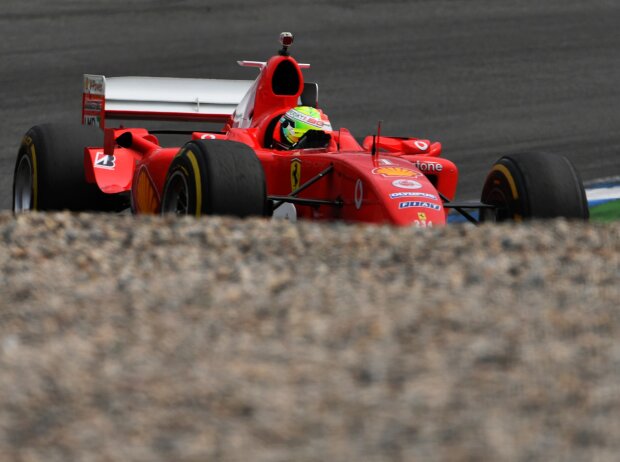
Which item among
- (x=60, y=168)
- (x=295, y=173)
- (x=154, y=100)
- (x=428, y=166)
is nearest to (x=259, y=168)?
(x=295, y=173)

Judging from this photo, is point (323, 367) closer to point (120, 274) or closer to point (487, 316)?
point (487, 316)

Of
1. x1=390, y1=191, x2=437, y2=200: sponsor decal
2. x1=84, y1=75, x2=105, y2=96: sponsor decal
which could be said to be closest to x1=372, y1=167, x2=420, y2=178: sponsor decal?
x1=390, y1=191, x2=437, y2=200: sponsor decal

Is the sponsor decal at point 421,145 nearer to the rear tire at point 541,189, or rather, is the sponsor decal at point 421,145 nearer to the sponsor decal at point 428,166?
the sponsor decal at point 428,166

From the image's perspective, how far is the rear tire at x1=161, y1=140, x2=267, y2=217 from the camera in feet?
20.9

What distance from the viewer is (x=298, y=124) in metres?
8.03

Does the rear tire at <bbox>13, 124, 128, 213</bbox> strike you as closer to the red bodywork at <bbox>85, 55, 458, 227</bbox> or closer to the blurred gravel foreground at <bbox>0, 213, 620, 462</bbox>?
the red bodywork at <bbox>85, 55, 458, 227</bbox>

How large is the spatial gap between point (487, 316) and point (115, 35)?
1219 centimetres

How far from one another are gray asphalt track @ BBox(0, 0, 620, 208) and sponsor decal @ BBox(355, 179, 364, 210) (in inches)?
167

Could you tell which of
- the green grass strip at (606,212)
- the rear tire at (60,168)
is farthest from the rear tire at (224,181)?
the green grass strip at (606,212)

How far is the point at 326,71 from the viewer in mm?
14547

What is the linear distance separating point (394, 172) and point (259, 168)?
85cm

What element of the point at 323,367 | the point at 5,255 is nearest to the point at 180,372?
the point at 323,367

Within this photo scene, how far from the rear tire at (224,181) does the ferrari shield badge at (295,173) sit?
0.99 meters

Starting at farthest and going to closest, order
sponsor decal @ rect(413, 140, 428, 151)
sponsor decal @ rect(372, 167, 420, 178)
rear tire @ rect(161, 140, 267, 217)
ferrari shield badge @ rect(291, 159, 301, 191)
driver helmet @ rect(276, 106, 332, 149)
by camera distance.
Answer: sponsor decal @ rect(413, 140, 428, 151)
driver helmet @ rect(276, 106, 332, 149)
ferrari shield badge @ rect(291, 159, 301, 191)
sponsor decal @ rect(372, 167, 420, 178)
rear tire @ rect(161, 140, 267, 217)
